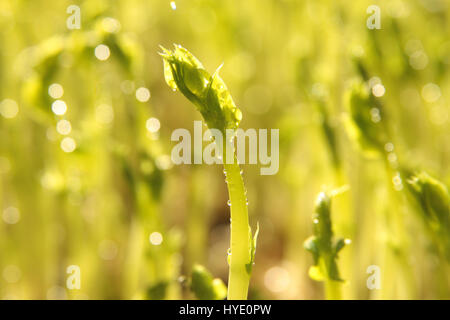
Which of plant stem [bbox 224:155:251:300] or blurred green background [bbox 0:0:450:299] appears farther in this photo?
blurred green background [bbox 0:0:450:299]

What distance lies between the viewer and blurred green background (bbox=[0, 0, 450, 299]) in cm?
78

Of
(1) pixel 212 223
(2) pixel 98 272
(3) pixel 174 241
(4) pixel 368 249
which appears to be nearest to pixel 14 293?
(2) pixel 98 272

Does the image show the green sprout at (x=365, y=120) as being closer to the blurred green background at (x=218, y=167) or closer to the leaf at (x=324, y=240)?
the blurred green background at (x=218, y=167)

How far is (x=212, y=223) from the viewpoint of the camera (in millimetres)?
1486

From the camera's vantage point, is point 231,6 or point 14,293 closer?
point 14,293

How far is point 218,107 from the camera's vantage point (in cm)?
50

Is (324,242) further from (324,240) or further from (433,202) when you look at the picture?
(433,202)

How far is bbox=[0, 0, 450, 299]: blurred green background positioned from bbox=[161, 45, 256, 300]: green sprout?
144 millimetres

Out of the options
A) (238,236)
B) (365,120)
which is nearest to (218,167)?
(365,120)

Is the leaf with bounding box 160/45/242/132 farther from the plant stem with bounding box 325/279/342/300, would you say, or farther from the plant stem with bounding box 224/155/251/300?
the plant stem with bounding box 325/279/342/300

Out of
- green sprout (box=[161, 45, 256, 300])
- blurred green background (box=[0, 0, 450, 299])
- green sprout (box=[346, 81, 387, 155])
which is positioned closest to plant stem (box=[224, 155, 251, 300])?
green sprout (box=[161, 45, 256, 300])

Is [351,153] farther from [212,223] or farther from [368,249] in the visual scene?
[212,223]

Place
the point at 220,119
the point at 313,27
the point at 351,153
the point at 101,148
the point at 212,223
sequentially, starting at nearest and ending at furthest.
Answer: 1. the point at 220,119
2. the point at 101,148
3. the point at 351,153
4. the point at 313,27
5. the point at 212,223
